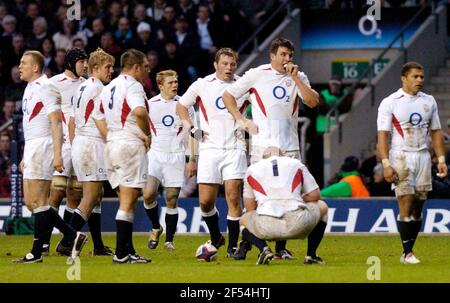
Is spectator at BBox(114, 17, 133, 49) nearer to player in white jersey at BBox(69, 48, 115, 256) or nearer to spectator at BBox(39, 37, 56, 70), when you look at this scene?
spectator at BBox(39, 37, 56, 70)

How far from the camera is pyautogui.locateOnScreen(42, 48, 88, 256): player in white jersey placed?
18.3 meters

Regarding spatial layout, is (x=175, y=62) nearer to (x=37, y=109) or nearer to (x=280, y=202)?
(x=37, y=109)

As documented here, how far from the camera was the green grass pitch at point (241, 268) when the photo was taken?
46.7ft

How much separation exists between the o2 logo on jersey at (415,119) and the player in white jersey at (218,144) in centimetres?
220

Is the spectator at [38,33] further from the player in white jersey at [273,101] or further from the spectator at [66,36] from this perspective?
the player in white jersey at [273,101]

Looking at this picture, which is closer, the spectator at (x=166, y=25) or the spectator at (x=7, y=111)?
the spectator at (x=7, y=111)

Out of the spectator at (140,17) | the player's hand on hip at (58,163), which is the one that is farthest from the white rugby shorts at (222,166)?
the spectator at (140,17)

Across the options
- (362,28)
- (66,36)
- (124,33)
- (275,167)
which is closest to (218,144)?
(275,167)

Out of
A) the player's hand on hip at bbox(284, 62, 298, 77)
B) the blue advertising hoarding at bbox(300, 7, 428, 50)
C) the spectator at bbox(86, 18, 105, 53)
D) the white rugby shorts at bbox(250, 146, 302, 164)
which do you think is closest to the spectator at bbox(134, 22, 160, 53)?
the spectator at bbox(86, 18, 105, 53)

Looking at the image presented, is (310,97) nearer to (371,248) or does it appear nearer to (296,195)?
(296,195)

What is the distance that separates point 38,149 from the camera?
1644cm

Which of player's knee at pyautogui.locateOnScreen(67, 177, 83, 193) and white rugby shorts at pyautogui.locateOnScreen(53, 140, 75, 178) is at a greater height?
white rugby shorts at pyautogui.locateOnScreen(53, 140, 75, 178)

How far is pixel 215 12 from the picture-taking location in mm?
28609

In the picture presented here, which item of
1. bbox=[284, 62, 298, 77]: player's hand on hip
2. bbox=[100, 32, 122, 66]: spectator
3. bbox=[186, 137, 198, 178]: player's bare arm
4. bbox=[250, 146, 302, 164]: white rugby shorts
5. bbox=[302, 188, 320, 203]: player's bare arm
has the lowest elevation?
bbox=[302, 188, 320, 203]: player's bare arm
